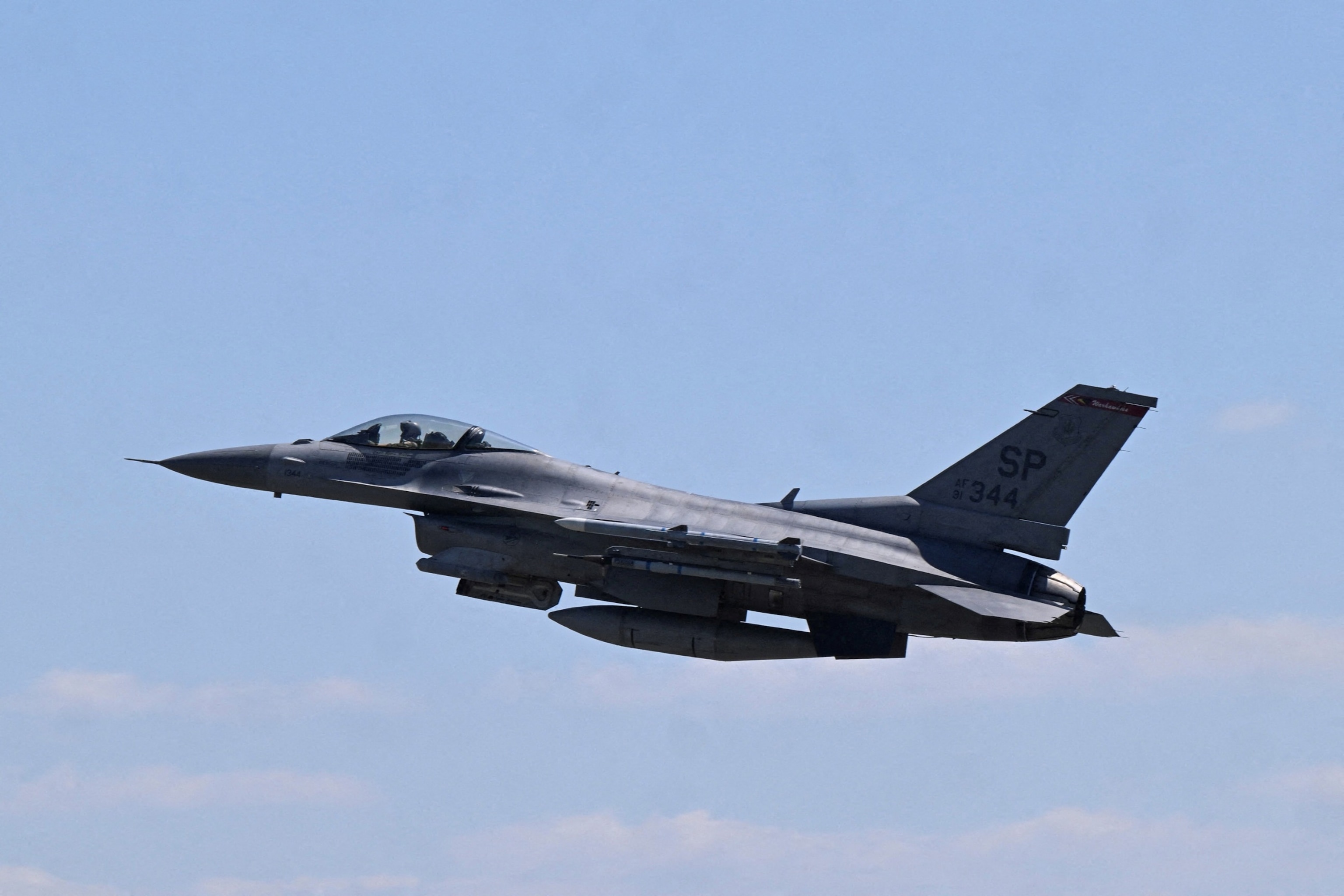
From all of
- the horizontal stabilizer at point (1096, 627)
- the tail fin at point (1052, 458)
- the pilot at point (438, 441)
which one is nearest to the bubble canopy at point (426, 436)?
the pilot at point (438, 441)

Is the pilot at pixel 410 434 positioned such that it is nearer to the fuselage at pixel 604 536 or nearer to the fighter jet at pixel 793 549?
the fuselage at pixel 604 536

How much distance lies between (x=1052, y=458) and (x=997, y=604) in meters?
3.36

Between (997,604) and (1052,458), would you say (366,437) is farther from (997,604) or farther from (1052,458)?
(1052,458)

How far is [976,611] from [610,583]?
6.53 m

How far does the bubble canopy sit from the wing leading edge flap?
27.8ft

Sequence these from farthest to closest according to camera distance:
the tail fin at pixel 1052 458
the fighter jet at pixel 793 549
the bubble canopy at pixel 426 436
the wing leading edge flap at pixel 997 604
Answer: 1. the bubble canopy at pixel 426 436
2. the tail fin at pixel 1052 458
3. the fighter jet at pixel 793 549
4. the wing leading edge flap at pixel 997 604

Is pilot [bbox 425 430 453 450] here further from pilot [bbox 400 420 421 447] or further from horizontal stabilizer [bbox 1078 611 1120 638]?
horizontal stabilizer [bbox 1078 611 1120 638]

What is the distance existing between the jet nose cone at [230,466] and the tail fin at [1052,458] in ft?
42.1

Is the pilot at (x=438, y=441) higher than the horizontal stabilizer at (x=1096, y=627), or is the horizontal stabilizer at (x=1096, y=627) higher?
the pilot at (x=438, y=441)

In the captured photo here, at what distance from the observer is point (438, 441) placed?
37.4 m

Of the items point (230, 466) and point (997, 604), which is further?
point (230, 466)

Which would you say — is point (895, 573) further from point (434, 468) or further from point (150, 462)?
point (150, 462)

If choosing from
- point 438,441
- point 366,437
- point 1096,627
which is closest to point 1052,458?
point 1096,627

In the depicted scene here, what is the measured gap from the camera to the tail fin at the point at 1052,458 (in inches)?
1369
